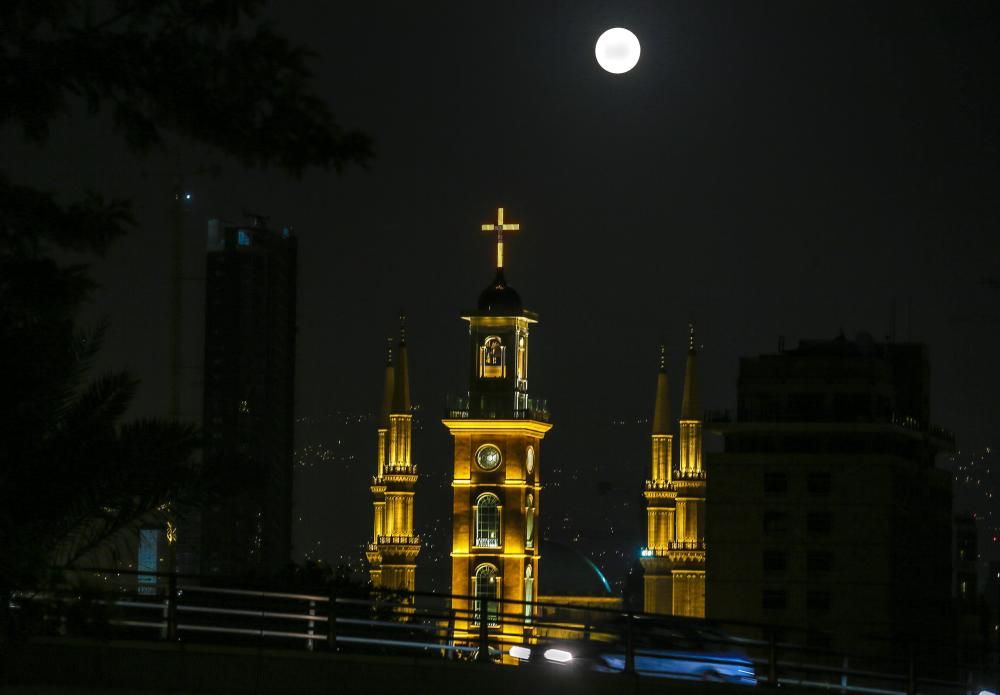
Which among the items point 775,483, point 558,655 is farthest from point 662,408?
point 558,655

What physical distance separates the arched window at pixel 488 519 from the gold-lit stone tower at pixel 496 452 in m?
0.06

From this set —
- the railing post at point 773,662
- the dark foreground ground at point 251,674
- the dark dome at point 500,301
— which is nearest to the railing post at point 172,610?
the dark foreground ground at point 251,674

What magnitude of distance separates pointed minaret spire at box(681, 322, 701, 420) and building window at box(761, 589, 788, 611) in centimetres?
5459

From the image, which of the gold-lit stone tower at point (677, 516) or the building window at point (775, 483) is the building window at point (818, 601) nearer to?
the building window at point (775, 483)

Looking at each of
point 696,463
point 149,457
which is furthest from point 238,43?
point 696,463

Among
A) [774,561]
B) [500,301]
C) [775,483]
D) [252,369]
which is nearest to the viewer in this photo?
[774,561]

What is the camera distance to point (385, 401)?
15888 centimetres

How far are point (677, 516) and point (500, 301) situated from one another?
21.5m

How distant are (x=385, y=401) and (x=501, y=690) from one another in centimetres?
13617

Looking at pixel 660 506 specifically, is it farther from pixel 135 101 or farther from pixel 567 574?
pixel 135 101

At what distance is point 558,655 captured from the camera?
31.4 m

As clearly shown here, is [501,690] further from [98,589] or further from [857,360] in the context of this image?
[857,360]

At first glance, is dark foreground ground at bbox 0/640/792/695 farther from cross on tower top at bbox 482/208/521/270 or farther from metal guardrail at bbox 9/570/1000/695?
cross on tower top at bbox 482/208/521/270

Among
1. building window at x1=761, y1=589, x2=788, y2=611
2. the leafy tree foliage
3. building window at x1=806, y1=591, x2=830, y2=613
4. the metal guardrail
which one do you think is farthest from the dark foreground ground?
building window at x1=761, y1=589, x2=788, y2=611
